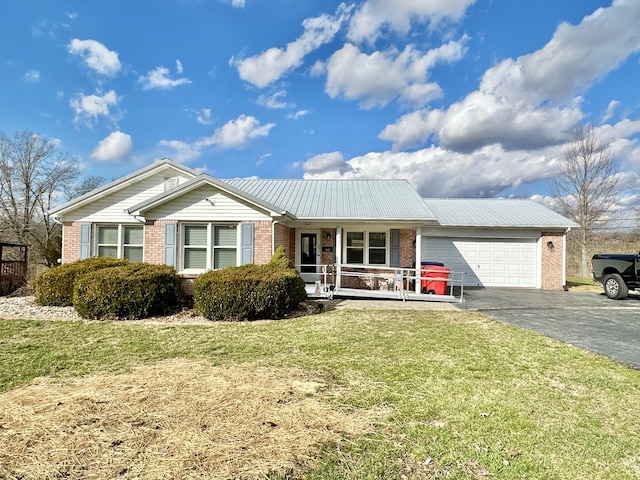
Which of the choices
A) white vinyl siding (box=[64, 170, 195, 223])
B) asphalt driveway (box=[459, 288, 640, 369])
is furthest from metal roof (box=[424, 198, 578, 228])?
white vinyl siding (box=[64, 170, 195, 223])

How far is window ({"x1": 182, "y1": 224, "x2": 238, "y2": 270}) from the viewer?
11477 millimetres

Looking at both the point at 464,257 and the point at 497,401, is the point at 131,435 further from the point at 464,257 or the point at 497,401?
→ the point at 464,257

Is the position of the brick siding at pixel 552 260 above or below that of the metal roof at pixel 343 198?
below

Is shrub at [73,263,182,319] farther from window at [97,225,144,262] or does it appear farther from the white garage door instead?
the white garage door

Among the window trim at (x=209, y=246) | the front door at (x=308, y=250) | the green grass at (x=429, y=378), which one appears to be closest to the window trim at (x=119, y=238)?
the window trim at (x=209, y=246)

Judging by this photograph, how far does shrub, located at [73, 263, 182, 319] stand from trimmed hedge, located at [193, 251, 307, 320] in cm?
114

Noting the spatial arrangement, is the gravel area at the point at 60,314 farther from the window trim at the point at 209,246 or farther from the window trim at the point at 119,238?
the window trim at the point at 119,238

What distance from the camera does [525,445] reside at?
10.3 ft

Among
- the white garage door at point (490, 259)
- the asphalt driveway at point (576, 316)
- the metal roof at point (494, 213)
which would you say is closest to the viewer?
the asphalt driveway at point (576, 316)

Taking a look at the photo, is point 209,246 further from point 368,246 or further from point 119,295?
point 368,246

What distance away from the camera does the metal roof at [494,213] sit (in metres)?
16.0

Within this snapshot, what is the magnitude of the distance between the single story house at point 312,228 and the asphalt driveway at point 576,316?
8.52 ft

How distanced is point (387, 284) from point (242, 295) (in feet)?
23.4

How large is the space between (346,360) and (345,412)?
71.6 inches
